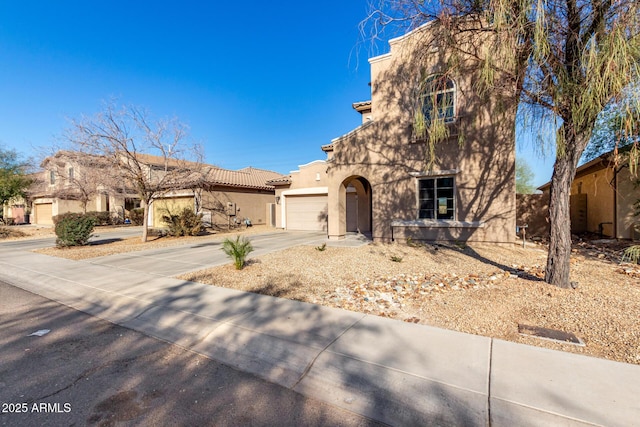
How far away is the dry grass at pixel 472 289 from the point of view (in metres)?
3.97

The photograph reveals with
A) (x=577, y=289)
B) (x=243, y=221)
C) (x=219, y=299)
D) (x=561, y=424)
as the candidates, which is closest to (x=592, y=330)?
(x=577, y=289)

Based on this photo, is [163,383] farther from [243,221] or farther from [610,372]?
[243,221]

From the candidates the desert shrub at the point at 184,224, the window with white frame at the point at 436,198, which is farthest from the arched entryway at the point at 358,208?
the desert shrub at the point at 184,224

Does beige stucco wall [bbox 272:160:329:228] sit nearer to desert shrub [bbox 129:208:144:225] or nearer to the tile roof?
the tile roof

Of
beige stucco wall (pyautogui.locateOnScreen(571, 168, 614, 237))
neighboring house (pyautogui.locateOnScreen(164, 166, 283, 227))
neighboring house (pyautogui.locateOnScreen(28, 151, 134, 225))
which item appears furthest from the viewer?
neighboring house (pyautogui.locateOnScreen(28, 151, 134, 225))

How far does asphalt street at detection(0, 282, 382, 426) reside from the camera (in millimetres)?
2576

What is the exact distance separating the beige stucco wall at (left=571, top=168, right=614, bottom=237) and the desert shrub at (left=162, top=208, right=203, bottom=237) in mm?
17010

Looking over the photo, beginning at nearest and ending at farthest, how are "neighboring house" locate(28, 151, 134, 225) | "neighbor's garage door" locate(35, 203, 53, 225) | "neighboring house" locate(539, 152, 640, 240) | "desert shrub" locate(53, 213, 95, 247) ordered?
1. "neighboring house" locate(539, 152, 640, 240)
2. "desert shrub" locate(53, 213, 95, 247)
3. "neighboring house" locate(28, 151, 134, 225)
4. "neighbor's garage door" locate(35, 203, 53, 225)

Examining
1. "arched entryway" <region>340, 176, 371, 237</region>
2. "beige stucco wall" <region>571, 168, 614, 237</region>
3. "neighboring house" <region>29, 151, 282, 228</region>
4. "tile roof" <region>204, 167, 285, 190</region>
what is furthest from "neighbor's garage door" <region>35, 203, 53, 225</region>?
"beige stucco wall" <region>571, 168, 614, 237</region>

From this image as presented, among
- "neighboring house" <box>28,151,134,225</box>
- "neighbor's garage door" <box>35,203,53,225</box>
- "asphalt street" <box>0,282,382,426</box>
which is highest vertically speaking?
"neighboring house" <box>28,151,134,225</box>

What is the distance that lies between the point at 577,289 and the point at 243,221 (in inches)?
772

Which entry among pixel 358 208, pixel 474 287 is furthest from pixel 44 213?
pixel 474 287

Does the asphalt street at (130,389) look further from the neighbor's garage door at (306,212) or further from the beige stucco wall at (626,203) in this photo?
the neighbor's garage door at (306,212)

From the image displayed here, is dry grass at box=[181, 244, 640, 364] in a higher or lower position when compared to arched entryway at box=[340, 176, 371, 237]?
lower
